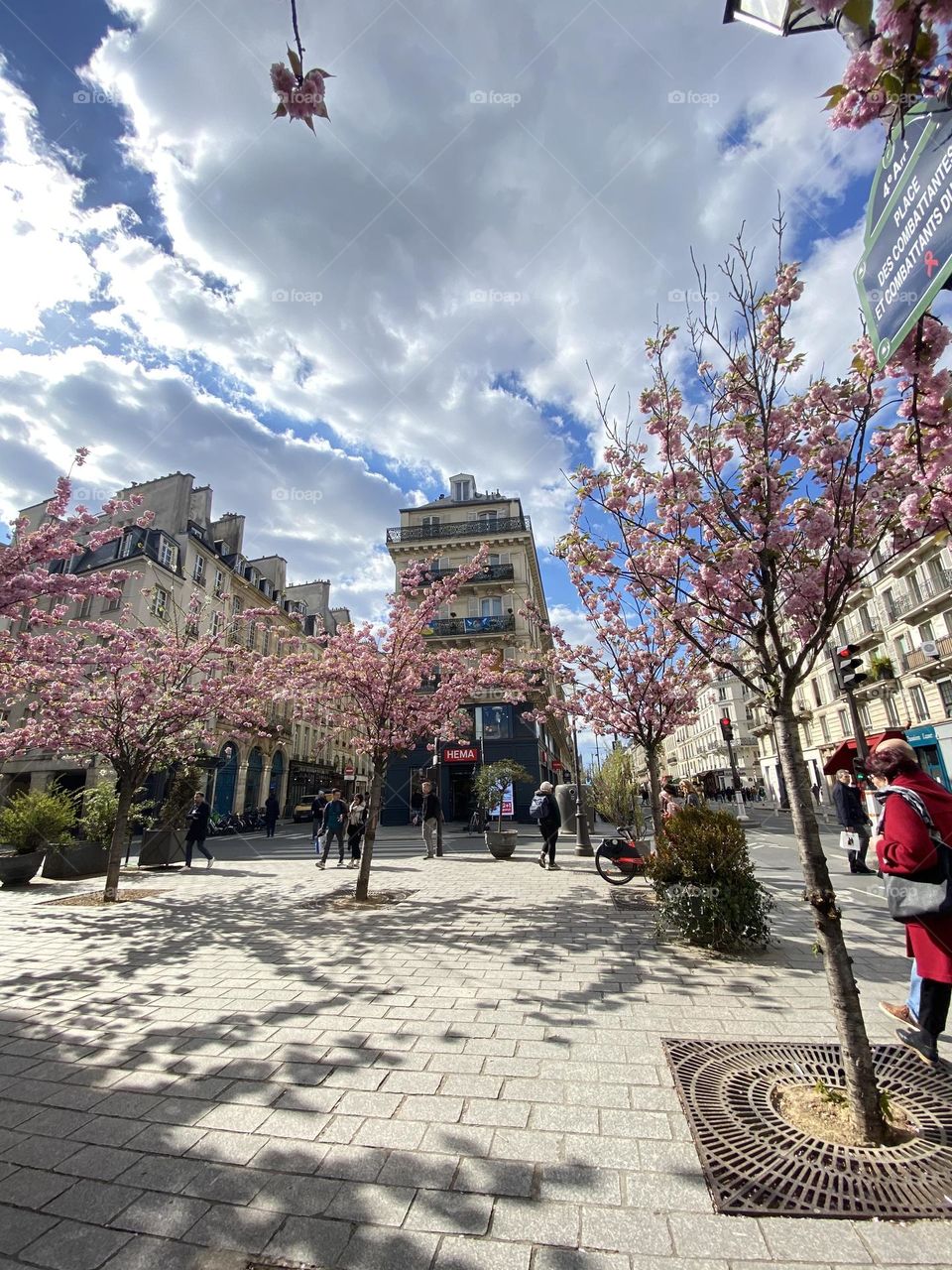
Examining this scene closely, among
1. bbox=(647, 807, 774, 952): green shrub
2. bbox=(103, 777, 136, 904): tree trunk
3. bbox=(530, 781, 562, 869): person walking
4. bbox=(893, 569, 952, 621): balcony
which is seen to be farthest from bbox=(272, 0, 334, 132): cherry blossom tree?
bbox=(893, 569, 952, 621): balcony

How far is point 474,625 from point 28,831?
22.0 m

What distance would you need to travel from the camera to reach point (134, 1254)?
2041 millimetres

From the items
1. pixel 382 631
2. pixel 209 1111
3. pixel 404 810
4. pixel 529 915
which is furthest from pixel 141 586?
pixel 209 1111

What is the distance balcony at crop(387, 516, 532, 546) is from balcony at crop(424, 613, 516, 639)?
220 inches

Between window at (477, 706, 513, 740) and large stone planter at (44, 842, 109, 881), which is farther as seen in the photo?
window at (477, 706, 513, 740)

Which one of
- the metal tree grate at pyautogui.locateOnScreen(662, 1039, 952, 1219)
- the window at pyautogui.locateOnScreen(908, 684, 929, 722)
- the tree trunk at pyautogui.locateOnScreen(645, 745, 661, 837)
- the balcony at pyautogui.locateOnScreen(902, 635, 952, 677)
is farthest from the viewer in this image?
the window at pyautogui.locateOnScreen(908, 684, 929, 722)

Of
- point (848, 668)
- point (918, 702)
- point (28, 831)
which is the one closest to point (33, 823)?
point (28, 831)

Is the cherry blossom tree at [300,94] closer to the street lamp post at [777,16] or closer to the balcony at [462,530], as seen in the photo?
the street lamp post at [777,16]

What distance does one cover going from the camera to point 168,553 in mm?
30906

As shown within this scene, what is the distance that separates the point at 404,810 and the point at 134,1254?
94.2 feet

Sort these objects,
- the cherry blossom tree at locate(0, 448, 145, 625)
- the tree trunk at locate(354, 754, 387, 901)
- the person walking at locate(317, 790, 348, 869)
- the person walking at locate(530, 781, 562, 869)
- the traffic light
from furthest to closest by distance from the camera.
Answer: the person walking at locate(317, 790, 348, 869) < the person walking at locate(530, 781, 562, 869) < the traffic light < the tree trunk at locate(354, 754, 387, 901) < the cherry blossom tree at locate(0, 448, 145, 625)

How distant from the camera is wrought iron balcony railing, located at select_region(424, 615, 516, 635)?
3059cm

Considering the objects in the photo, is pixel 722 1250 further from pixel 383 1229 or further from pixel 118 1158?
pixel 118 1158

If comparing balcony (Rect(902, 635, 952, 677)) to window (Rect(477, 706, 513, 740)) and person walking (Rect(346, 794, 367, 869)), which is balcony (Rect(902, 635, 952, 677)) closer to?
window (Rect(477, 706, 513, 740))
